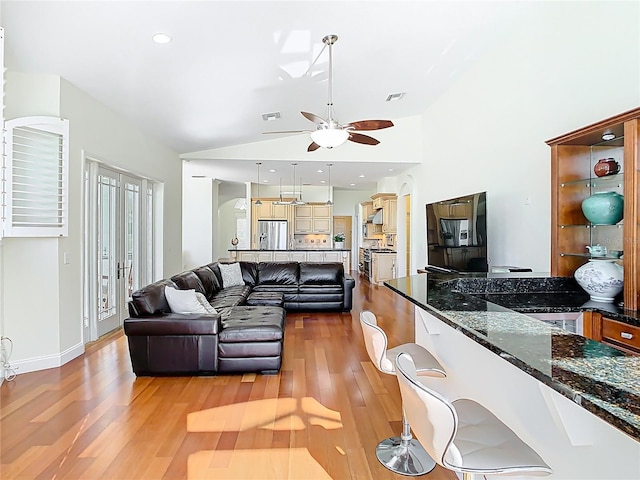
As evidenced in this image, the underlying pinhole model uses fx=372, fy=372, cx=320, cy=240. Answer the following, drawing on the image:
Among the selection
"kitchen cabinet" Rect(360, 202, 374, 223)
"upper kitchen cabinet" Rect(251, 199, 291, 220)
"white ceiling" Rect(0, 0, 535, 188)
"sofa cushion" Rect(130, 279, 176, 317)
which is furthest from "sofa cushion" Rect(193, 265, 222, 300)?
"kitchen cabinet" Rect(360, 202, 374, 223)

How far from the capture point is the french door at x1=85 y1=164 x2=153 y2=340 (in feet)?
14.9

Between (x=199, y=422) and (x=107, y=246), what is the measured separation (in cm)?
319

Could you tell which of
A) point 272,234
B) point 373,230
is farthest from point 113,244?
point 373,230

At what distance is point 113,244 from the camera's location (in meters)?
5.04

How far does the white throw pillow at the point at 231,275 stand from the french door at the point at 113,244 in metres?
1.25

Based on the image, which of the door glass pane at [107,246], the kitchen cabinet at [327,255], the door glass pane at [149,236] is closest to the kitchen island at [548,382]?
the door glass pane at [107,246]

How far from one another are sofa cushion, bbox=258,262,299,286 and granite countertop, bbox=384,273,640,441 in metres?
4.37

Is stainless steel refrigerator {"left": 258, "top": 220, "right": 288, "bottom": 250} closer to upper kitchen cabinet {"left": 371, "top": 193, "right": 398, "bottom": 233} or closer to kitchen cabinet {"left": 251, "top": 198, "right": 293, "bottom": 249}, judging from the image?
kitchen cabinet {"left": 251, "top": 198, "right": 293, "bottom": 249}

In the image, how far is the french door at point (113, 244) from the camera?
4543mm

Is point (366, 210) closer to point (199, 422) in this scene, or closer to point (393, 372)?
point (199, 422)

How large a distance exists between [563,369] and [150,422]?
2714 millimetres

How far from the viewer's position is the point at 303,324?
562cm

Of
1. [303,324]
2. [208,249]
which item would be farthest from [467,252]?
[208,249]

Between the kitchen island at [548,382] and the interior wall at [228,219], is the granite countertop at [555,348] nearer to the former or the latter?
the kitchen island at [548,382]
